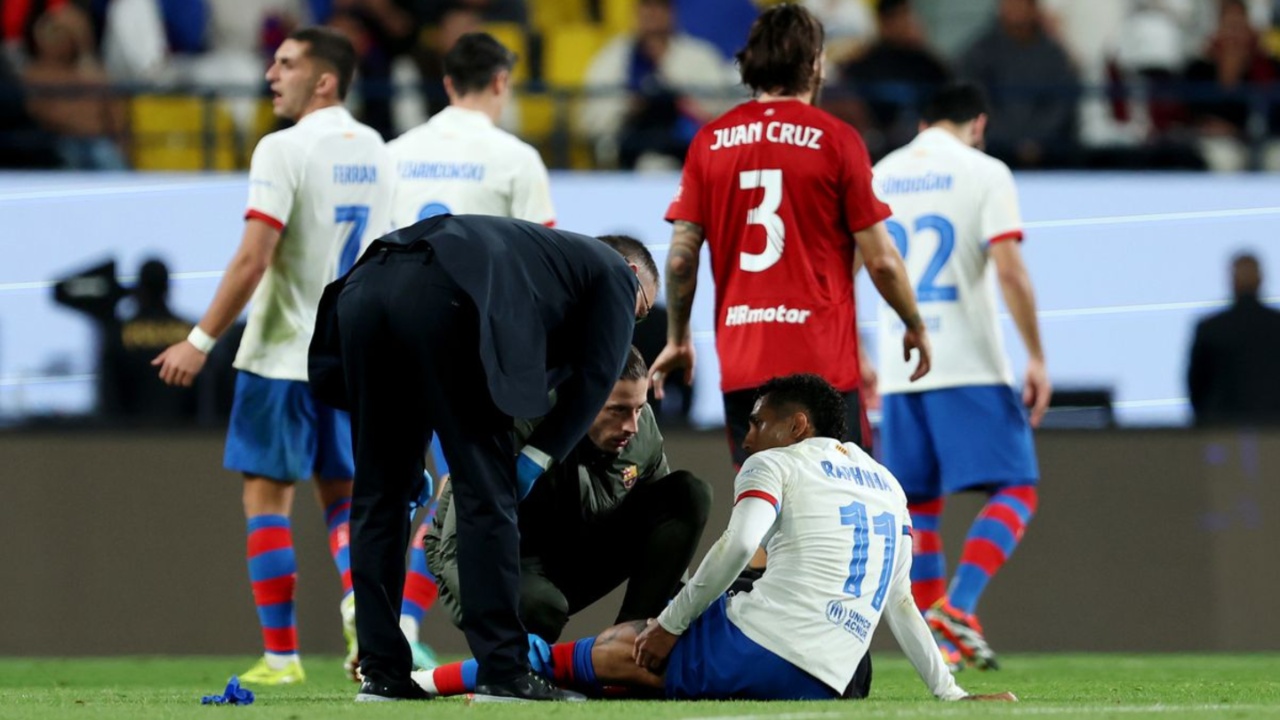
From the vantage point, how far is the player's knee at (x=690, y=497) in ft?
20.0

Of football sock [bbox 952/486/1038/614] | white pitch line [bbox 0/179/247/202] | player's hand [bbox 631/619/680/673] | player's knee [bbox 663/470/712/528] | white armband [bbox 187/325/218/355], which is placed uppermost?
white pitch line [bbox 0/179/247/202]

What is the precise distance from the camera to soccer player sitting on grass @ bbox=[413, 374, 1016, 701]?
5.33 m

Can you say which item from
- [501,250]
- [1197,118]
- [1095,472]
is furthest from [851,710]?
[1197,118]

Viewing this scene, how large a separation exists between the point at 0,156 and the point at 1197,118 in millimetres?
6236

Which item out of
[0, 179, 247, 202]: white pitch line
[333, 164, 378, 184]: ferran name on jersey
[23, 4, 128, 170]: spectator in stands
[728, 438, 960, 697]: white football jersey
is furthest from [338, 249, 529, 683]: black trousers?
[23, 4, 128, 170]: spectator in stands

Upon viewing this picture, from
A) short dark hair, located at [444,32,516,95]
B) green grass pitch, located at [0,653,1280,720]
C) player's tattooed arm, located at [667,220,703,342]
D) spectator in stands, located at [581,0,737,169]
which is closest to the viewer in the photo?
green grass pitch, located at [0,653,1280,720]

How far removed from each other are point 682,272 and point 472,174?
1.50 meters

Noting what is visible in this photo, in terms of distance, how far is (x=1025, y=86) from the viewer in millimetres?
11148

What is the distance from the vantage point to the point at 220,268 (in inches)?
377

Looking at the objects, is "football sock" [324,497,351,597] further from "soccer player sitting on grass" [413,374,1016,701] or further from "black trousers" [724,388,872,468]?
"soccer player sitting on grass" [413,374,1016,701]

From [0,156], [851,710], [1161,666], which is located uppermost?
[0,156]

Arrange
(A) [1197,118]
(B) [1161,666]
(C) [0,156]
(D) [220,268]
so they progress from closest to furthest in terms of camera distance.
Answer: (B) [1161,666]
(D) [220,268]
(C) [0,156]
(A) [1197,118]

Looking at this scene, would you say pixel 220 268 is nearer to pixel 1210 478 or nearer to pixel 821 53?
pixel 821 53

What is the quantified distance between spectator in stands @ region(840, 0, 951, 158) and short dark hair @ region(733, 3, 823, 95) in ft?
13.1
